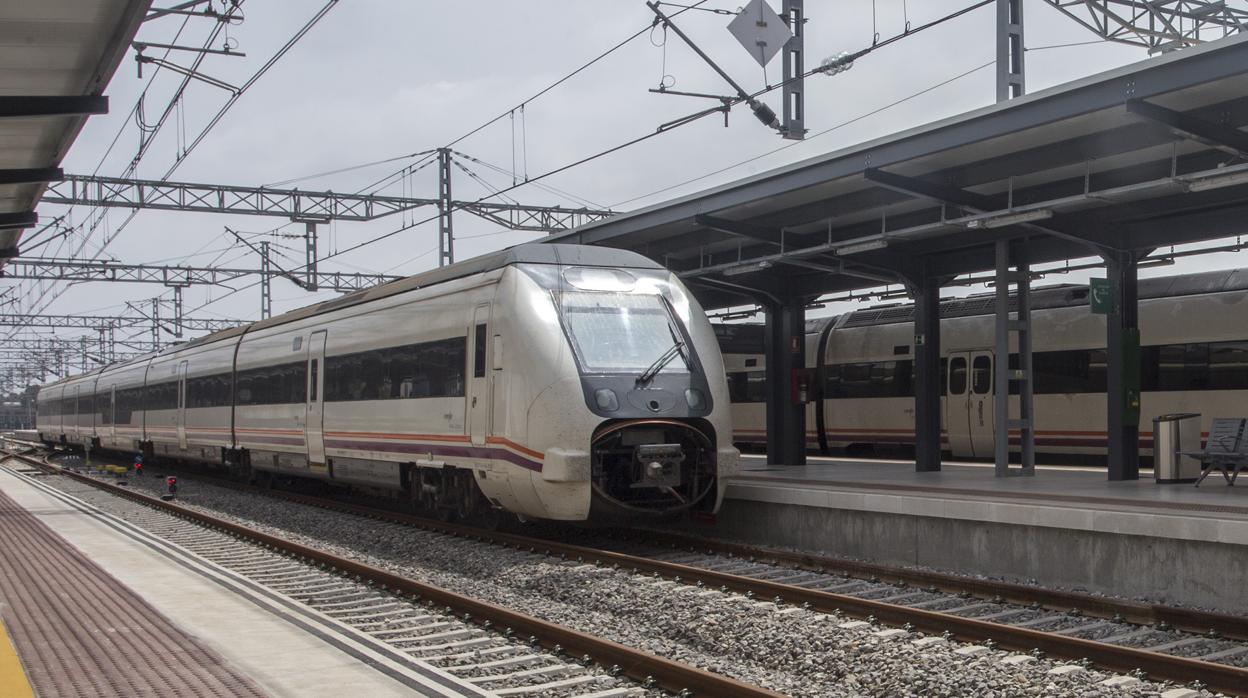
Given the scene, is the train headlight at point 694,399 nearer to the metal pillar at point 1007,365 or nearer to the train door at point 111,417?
the metal pillar at point 1007,365

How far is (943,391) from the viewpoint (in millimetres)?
21594

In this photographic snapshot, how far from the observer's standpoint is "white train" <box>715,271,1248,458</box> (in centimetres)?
1728

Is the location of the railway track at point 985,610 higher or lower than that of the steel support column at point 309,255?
lower

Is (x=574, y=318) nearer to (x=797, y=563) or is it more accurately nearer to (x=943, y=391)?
(x=797, y=563)

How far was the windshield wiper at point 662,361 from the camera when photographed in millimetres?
12594

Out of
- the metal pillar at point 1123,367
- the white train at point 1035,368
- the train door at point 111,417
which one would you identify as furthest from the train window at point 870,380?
the train door at point 111,417

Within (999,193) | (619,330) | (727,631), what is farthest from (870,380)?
(727,631)

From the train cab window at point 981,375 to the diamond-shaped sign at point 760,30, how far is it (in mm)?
9483

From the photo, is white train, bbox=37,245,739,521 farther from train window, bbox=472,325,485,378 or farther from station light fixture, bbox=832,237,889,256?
station light fixture, bbox=832,237,889,256

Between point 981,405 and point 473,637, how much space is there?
47.8ft

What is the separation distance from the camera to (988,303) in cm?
2127

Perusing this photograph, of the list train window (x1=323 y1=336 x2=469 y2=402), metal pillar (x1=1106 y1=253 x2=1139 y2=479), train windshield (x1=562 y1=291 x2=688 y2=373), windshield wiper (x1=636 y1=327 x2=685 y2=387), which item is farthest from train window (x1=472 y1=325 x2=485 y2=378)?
metal pillar (x1=1106 y1=253 x2=1139 y2=479)

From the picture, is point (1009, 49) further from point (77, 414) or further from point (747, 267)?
point (77, 414)

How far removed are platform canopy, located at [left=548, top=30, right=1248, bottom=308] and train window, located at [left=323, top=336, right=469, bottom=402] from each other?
408cm
